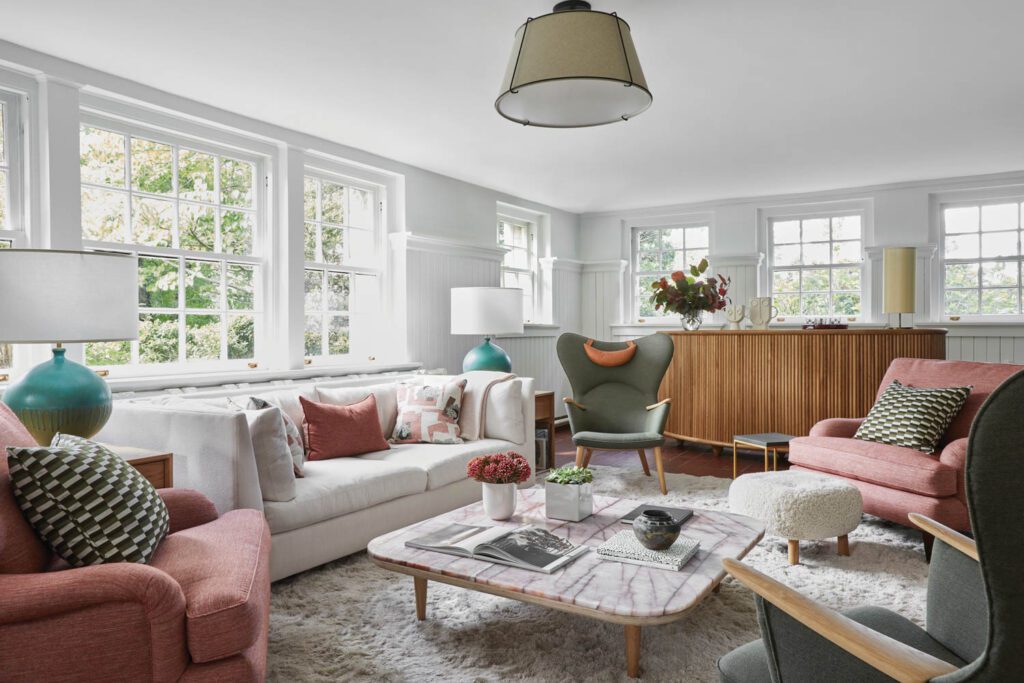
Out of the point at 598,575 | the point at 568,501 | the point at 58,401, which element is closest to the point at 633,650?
the point at 598,575

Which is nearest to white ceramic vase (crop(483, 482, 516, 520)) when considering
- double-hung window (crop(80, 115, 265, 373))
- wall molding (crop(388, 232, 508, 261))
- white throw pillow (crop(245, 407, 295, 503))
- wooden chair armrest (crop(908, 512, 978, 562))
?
white throw pillow (crop(245, 407, 295, 503))

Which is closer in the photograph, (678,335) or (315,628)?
(315,628)

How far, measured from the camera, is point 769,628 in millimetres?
1198

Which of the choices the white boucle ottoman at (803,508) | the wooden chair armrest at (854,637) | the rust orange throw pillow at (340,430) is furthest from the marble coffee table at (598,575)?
the rust orange throw pillow at (340,430)

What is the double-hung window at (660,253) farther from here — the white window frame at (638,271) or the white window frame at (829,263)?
the white window frame at (829,263)

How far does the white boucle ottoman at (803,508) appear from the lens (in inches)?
115

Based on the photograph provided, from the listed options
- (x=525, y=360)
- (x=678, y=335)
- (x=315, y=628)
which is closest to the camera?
(x=315, y=628)

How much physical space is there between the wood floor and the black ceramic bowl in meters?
2.84

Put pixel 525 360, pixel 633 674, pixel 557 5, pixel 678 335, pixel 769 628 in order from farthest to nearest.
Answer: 1. pixel 525 360
2. pixel 678 335
3. pixel 557 5
4. pixel 633 674
5. pixel 769 628

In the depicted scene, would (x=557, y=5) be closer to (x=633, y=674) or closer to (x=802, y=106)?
(x=802, y=106)

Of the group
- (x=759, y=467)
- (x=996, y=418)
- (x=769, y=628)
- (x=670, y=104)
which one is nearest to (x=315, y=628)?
(x=769, y=628)

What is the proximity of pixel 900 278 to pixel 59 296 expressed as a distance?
5.01 metres

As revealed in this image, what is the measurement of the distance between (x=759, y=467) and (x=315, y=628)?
3690mm

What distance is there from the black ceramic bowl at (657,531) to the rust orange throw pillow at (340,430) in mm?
1852
